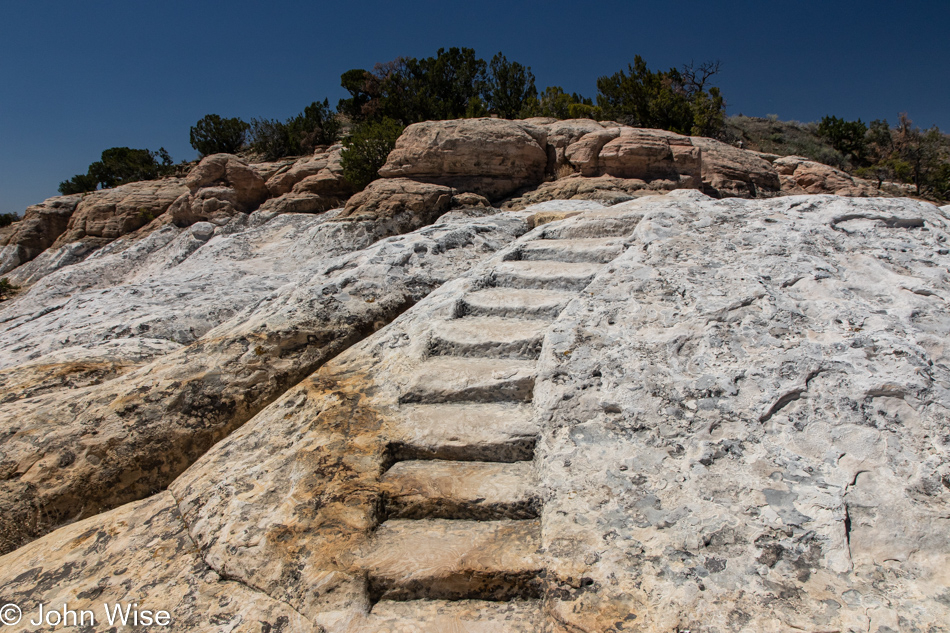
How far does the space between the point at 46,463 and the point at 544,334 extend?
2.78 metres

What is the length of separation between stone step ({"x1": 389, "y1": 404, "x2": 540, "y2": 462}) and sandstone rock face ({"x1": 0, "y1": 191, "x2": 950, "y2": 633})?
0.04ft

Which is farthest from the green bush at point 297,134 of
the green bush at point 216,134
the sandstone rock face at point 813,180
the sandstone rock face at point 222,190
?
the sandstone rock face at point 813,180

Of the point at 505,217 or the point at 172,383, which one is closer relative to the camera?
the point at 172,383

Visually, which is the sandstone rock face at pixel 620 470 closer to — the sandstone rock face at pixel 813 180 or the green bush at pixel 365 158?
the green bush at pixel 365 158

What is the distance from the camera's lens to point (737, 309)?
8.21 ft

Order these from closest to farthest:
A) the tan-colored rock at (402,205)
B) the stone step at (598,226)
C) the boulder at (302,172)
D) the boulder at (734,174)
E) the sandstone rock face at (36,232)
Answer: the stone step at (598,226) → the tan-colored rock at (402,205) → the boulder at (734,174) → the boulder at (302,172) → the sandstone rock face at (36,232)

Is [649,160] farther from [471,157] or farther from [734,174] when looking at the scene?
[471,157]

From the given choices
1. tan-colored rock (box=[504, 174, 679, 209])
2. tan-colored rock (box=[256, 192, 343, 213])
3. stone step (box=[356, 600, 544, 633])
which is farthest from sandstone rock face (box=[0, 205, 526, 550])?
tan-colored rock (box=[256, 192, 343, 213])

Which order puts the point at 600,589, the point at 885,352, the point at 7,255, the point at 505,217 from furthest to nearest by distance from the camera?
1. the point at 7,255
2. the point at 505,217
3. the point at 885,352
4. the point at 600,589

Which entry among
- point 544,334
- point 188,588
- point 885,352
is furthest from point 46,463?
point 885,352

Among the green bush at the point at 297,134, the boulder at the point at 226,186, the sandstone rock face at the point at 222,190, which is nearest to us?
the sandstone rock face at the point at 222,190

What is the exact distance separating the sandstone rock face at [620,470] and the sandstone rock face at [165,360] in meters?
0.21

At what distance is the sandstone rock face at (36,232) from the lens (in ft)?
47.8

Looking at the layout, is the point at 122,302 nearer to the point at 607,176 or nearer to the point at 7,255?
the point at 607,176
